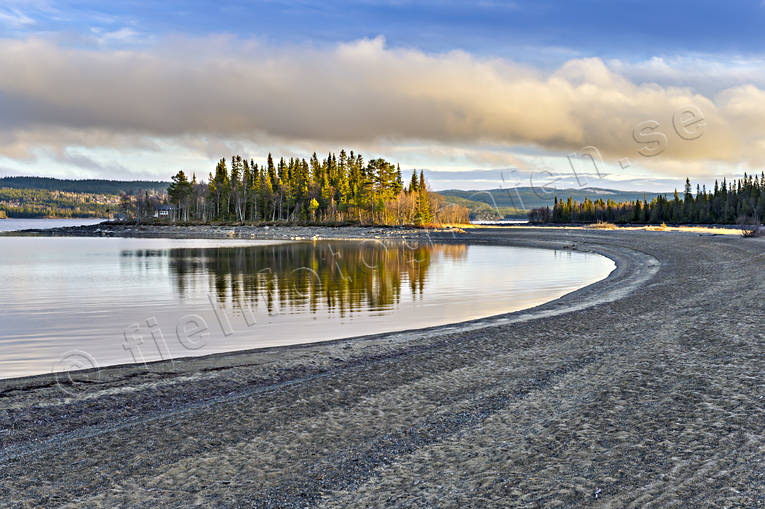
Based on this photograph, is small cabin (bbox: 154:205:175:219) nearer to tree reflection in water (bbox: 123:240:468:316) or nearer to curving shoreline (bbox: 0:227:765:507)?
tree reflection in water (bbox: 123:240:468:316)

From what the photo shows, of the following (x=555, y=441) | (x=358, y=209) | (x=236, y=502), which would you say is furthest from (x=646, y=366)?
(x=358, y=209)

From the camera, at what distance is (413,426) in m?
5.86

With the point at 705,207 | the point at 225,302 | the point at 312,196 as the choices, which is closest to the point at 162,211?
the point at 312,196

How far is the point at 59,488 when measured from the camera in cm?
459

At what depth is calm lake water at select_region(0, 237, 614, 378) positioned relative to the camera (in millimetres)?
12141

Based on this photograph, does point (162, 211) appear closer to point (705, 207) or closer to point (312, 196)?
point (312, 196)

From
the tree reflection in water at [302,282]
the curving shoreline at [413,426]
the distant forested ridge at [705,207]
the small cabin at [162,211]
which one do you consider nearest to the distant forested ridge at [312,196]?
the small cabin at [162,211]

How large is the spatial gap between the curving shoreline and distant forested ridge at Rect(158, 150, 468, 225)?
110m

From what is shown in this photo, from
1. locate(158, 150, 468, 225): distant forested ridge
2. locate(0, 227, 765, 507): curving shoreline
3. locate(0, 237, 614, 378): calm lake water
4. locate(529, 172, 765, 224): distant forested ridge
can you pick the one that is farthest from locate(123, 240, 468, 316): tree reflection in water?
locate(529, 172, 765, 224): distant forested ridge

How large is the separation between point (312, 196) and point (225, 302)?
117536 mm

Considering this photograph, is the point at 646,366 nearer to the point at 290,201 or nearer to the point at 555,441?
the point at 555,441

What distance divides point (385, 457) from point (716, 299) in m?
12.8

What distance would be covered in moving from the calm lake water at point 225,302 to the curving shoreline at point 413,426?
9.45 feet

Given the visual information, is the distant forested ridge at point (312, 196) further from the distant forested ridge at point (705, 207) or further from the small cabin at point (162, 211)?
the distant forested ridge at point (705, 207)
